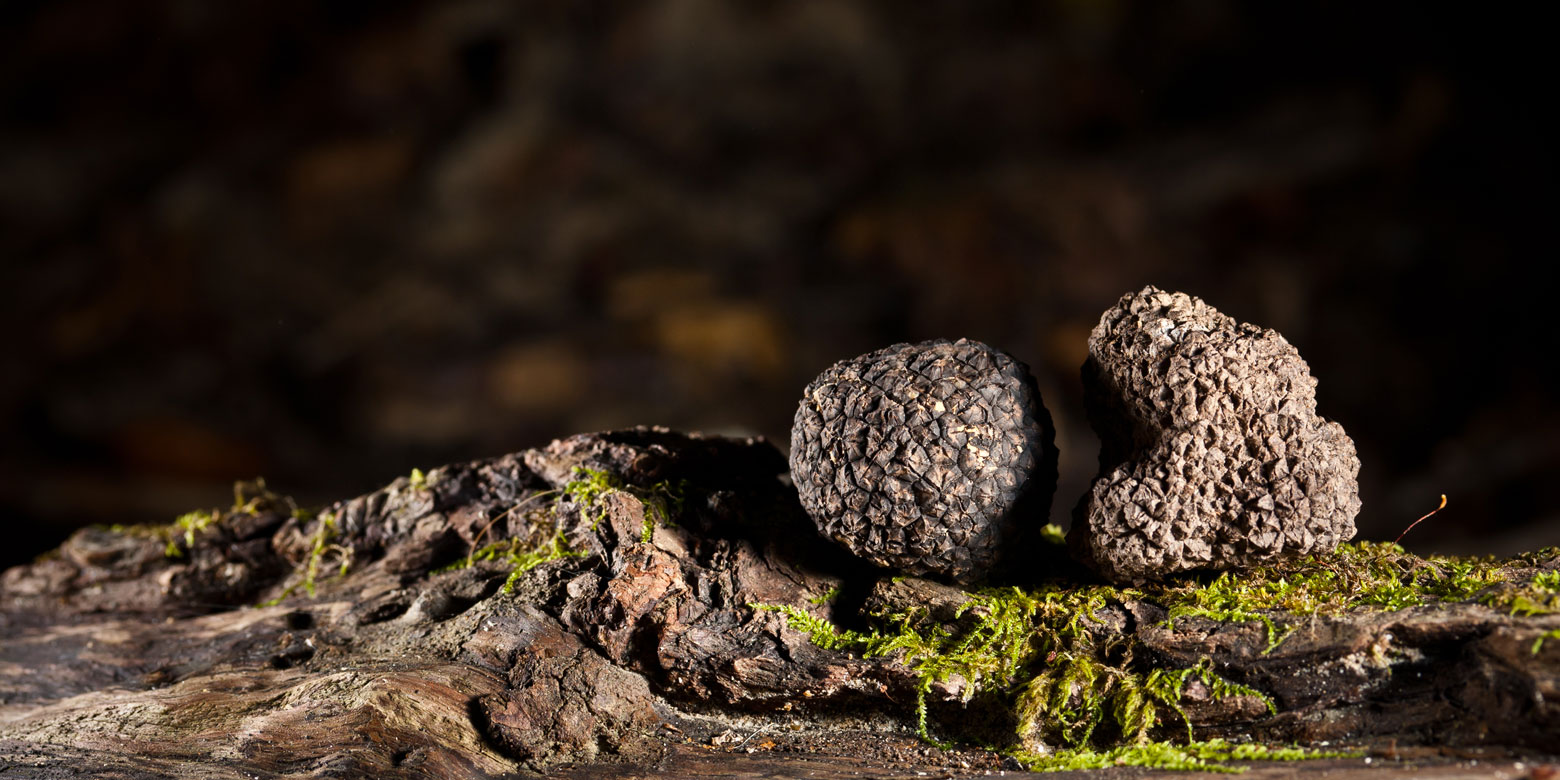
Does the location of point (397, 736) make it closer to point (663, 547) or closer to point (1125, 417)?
point (663, 547)

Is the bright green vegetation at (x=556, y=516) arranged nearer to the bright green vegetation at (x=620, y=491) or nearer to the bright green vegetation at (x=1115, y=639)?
the bright green vegetation at (x=620, y=491)

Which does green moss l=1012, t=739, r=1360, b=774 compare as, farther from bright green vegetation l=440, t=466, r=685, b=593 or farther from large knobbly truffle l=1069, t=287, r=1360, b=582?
bright green vegetation l=440, t=466, r=685, b=593

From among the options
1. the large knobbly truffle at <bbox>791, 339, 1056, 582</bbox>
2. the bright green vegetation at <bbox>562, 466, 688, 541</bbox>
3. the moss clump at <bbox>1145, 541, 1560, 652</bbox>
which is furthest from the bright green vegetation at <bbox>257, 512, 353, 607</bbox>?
the moss clump at <bbox>1145, 541, 1560, 652</bbox>

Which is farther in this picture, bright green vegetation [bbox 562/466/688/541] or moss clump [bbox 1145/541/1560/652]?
bright green vegetation [bbox 562/466/688/541]

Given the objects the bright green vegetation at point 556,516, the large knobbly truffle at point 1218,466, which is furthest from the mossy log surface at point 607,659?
the large knobbly truffle at point 1218,466

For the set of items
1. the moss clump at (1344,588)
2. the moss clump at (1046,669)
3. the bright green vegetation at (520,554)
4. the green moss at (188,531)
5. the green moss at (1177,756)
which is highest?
the green moss at (188,531)

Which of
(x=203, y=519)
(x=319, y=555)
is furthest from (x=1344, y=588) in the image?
(x=203, y=519)

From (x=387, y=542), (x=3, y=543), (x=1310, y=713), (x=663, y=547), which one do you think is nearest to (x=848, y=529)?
(x=663, y=547)

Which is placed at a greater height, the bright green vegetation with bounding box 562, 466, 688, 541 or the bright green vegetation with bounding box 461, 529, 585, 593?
the bright green vegetation with bounding box 562, 466, 688, 541
